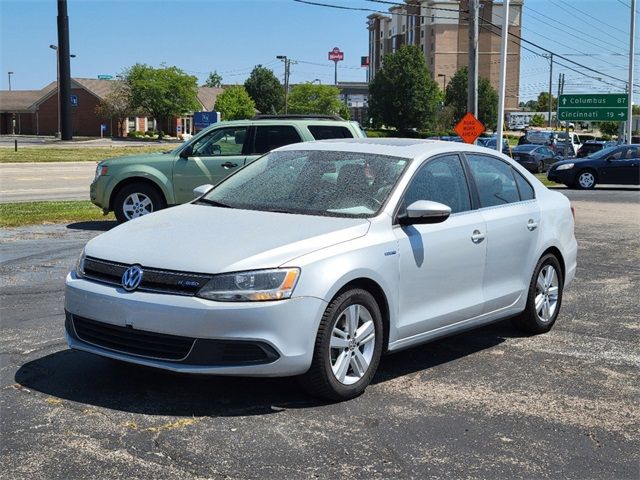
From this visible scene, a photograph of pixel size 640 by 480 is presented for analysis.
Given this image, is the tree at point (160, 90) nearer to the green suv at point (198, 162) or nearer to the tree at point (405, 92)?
the tree at point (405, 92)

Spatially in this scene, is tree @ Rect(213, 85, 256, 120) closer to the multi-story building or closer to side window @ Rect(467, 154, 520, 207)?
the multi-story building

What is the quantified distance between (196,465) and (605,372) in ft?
10.6

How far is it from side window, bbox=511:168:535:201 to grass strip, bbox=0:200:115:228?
933 centimetres

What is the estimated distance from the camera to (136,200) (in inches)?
546

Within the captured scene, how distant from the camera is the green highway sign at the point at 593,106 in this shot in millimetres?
43469

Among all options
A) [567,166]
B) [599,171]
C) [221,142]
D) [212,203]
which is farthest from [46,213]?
[599,171]

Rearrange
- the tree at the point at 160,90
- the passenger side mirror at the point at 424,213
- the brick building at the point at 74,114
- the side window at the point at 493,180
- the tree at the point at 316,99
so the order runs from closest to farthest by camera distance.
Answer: the passenger side mirror at the point at 424,213, the side window at the point at 493,180, the tree at the point at 160,90, the brick building at the point at 74,114, the tree at the point at 316,99

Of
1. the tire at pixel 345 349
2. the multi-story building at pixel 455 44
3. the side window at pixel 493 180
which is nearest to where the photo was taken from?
the tire at pixel 345 349

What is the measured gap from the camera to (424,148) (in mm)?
6164

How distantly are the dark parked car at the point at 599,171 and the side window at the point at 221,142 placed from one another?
18.6 metres

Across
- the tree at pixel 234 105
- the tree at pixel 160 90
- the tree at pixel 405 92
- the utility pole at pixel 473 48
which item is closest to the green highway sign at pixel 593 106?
the utility pole at pixel 473 48

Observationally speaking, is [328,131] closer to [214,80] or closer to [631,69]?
[631,69]

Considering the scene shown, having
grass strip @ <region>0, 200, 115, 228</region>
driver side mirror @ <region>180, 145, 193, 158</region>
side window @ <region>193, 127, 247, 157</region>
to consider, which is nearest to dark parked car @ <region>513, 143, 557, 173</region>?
grass strip @ <region>0, 200, 115, 228</region>

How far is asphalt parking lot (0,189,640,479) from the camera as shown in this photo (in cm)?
408
